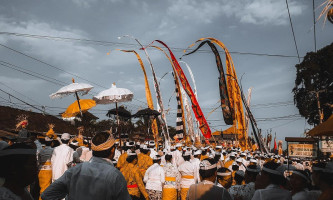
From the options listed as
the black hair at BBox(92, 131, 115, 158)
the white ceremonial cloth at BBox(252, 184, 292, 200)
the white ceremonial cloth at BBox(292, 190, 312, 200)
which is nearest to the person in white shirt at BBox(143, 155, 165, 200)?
the white ceremonial cloth at BBox(292, 190, 312, 200)

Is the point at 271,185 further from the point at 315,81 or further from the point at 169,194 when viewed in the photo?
the point at 315,81

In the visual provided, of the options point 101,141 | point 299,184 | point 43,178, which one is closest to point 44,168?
point 43,178

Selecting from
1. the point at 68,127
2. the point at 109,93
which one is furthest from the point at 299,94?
the point at 109,93

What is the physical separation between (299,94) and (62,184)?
112ft

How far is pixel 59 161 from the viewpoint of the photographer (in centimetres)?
823

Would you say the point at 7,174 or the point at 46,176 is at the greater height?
the point at 7,174

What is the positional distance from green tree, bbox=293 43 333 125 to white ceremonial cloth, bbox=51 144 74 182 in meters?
27.1

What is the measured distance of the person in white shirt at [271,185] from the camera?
3.68 meters

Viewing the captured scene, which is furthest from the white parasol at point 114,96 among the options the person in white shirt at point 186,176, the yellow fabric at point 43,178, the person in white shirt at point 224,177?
the person in white shirt at point 224,177

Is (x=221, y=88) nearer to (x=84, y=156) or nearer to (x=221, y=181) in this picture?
(x=84, y=156)

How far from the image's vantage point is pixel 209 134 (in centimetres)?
1691

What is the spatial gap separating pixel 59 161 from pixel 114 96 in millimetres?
3327

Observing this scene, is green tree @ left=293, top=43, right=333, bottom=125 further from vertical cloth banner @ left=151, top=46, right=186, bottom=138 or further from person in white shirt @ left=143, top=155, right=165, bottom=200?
person in white shirt @ left=143, top=155, right=165, bottom=200

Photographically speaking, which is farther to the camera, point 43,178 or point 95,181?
point 43,178
